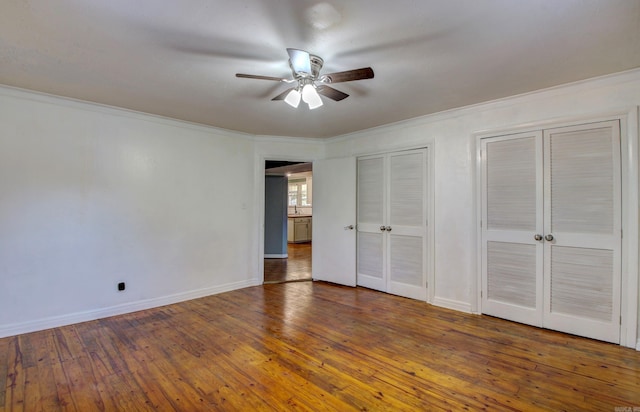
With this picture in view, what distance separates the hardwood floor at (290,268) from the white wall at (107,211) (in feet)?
2.59

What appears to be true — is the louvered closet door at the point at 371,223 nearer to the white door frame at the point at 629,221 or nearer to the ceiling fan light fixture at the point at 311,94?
the ceiling fan light fixture at the point at 311,94

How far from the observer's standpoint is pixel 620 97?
2.63 metres

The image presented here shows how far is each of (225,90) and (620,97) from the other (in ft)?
11.6

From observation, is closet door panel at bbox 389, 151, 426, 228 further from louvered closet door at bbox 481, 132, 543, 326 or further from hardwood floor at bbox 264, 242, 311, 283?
hardwood floor at bbox 264, 242, 311, 283

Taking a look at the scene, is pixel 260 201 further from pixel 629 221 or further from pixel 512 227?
pixel 629 221

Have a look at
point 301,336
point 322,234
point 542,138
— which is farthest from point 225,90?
point 542,138

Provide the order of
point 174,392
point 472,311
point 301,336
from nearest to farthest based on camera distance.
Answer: point 174,392 < point 301,336 < point 472,311

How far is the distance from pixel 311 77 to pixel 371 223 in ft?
8.69

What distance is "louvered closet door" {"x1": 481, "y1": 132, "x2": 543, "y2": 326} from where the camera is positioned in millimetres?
3074

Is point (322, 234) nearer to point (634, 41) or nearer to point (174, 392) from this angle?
Result: point (174, 392)

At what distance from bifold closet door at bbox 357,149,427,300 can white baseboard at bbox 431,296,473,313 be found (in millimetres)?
196

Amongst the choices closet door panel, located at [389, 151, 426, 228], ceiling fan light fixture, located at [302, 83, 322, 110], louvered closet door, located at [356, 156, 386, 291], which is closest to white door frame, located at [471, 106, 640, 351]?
closet door panel, located at [389, 151, 426, 228]

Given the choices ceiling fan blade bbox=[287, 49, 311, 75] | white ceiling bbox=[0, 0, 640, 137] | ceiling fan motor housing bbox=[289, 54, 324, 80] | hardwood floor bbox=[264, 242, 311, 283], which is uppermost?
white ceiling bbox=[0, 0, 640, 137]

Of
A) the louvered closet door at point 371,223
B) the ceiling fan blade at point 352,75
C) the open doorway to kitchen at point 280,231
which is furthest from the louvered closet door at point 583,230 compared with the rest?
the open doorway to kitchen at point 280,231
